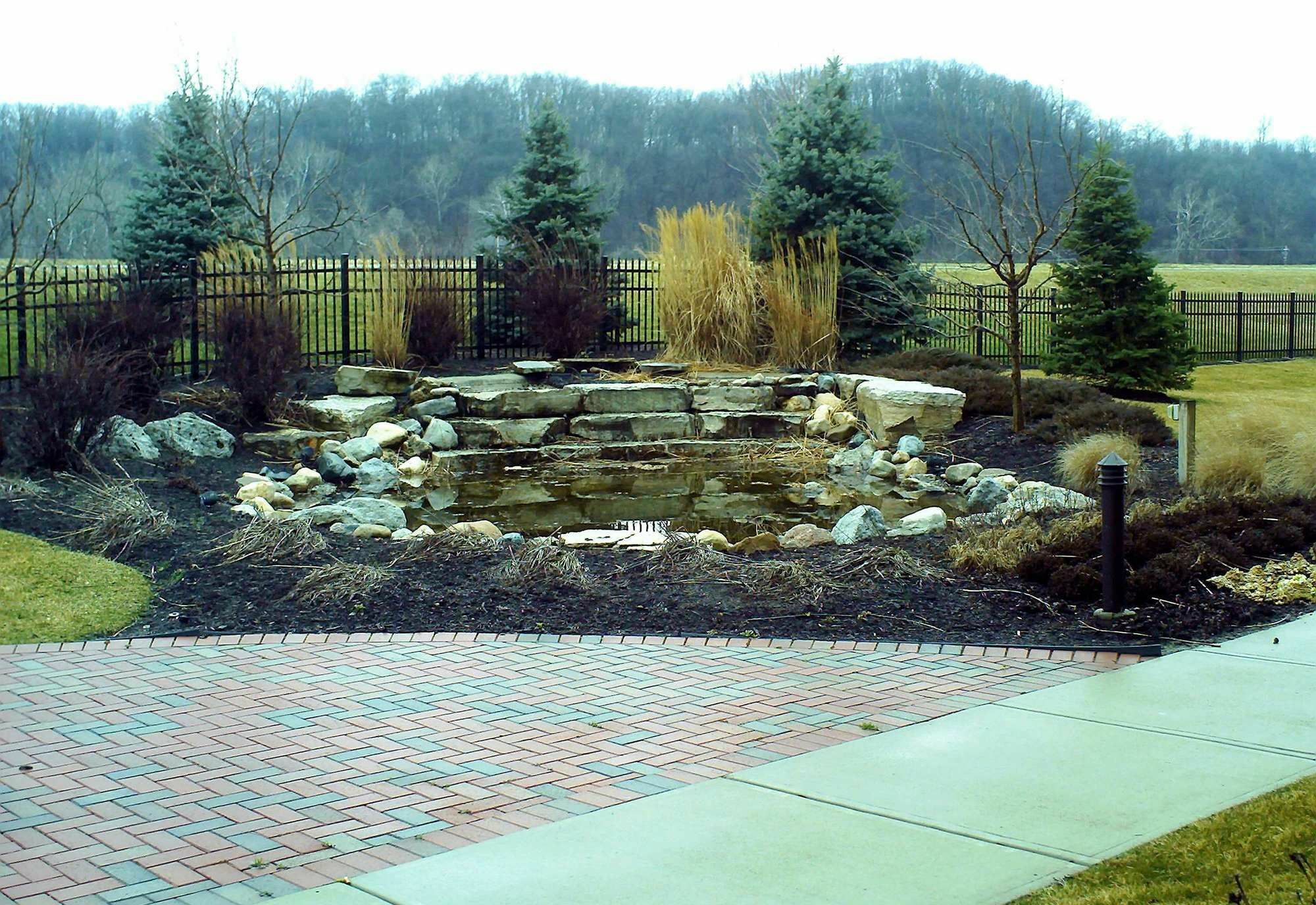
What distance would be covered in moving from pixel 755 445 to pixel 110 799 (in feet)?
38.3

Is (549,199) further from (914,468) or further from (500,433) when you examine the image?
(914,468)

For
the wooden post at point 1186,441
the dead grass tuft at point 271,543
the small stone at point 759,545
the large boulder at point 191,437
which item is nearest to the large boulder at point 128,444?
the large boulder at point 191,437

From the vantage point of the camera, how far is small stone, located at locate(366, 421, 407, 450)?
1415 centimetres

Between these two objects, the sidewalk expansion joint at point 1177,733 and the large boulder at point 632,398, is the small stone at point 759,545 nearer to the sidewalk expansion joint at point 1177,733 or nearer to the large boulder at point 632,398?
the sidewalk expansion joint at point 1177,733

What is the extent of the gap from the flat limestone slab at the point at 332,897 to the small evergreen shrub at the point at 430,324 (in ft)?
46.6

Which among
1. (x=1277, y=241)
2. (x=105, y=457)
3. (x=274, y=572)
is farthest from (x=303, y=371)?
(x=1277, y=241)

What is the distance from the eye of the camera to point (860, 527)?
359 inches

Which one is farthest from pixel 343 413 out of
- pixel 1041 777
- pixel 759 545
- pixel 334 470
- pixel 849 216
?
pixel 1041 777

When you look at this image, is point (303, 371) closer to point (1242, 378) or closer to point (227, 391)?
point (227, 391)

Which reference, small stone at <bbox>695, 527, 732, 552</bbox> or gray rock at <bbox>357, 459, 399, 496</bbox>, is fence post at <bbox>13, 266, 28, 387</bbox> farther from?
small stone at <bbox>695, 527, 732, 552</bbox>

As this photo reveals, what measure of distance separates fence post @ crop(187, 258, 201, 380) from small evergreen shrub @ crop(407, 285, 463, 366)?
272cm

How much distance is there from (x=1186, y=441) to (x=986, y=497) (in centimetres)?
183

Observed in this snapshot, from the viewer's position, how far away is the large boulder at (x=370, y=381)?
15.5 meters

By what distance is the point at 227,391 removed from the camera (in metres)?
14.3
